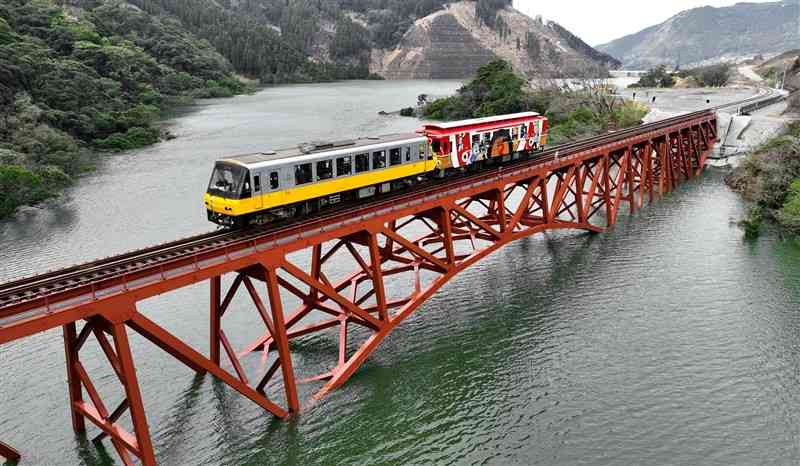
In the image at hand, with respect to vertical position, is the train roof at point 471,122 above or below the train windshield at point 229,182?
above

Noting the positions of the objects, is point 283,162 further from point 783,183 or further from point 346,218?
point 783,183

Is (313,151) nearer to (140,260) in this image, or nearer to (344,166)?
(344,166)

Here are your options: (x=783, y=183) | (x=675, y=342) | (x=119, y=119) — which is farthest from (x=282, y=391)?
(x=119, y=119)

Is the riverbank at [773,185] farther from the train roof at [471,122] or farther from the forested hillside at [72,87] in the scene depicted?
the forested hillside at [72,87]

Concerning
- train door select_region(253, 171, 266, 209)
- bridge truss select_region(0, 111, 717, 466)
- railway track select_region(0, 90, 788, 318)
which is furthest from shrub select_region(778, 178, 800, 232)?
train door select_region(253, 171, 266, 209)

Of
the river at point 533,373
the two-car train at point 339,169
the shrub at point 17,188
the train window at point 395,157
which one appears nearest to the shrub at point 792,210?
the river at point 533,373

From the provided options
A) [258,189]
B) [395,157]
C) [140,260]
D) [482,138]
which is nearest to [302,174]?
[258,189]

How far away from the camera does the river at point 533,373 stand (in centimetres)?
2066

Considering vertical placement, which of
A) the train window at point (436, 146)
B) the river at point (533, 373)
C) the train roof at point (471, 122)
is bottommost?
the river at point (533, 373)

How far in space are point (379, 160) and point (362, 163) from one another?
110cm

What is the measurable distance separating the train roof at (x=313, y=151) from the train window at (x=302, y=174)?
28cm

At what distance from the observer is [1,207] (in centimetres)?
4738

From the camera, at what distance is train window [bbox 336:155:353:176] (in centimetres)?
2505

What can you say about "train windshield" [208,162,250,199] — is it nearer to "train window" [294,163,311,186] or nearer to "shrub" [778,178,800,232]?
"train window" [294,163,311,186]
